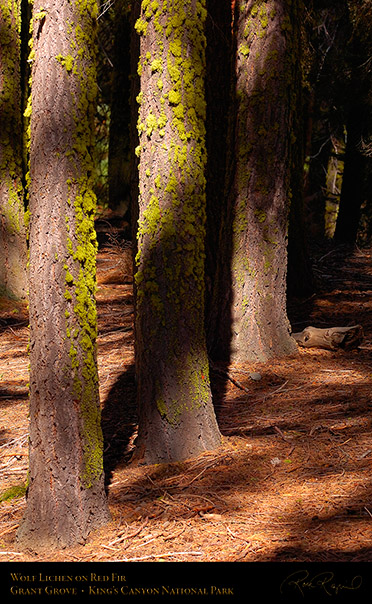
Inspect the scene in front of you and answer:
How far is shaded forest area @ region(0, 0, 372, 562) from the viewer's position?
3844 mm

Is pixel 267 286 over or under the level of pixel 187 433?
over

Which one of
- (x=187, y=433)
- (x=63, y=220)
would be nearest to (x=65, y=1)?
(x=63, y=220)

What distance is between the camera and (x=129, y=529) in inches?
156

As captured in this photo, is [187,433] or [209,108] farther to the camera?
[209,108]

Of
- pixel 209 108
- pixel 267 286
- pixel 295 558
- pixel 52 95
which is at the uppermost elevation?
pixel 209 108

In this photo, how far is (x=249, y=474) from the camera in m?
4.44

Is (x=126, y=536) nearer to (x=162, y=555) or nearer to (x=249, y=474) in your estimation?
(x=162, y=555)

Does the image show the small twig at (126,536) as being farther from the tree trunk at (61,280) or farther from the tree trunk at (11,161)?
the tree trunk at (11,161)

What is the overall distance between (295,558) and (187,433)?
1655 mm

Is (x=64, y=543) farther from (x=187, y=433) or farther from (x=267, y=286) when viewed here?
(x=267, y=286)

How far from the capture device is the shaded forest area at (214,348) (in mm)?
3844
